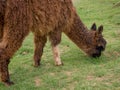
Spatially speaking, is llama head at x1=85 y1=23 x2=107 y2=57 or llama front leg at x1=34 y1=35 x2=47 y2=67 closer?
llama front leg at x1=34 y1=35 x2=47 y2=67

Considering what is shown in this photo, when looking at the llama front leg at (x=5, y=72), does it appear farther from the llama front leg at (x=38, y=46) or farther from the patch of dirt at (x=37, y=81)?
the llama front leg at (x=38, y=46)

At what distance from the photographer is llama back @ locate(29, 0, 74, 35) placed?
21.9 ft

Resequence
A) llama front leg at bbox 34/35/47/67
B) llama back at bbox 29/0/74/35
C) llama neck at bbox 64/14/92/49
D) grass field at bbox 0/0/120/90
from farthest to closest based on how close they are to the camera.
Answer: llama neck at bbox 64/14/92/49 < llama front leg at bbox 34/35/47/67 < llama back at bbox 29/0/74/35 < grass field at bbox 0/0/120/90

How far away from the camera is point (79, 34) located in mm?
8227

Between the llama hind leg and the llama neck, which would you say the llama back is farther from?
the llama neck

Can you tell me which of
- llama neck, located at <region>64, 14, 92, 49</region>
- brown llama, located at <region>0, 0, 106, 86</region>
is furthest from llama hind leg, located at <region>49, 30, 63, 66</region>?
llama neck, located at <region>64, 14, 92, 49</region>

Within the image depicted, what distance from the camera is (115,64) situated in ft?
23.9

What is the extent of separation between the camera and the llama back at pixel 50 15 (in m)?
6.66

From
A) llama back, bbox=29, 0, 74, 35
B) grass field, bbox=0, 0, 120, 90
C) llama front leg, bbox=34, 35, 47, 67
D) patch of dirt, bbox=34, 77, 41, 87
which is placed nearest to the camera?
grass field, bbox=0, 0, 120, 90

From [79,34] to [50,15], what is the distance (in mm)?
1423

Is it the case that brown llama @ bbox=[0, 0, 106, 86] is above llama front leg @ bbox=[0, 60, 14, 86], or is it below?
A: above

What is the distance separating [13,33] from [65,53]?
280 cm

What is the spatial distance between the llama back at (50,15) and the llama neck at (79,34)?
1.01ft

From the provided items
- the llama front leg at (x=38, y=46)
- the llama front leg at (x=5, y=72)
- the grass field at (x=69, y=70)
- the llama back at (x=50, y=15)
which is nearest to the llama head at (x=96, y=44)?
the grass field at (x=69, y=70)
